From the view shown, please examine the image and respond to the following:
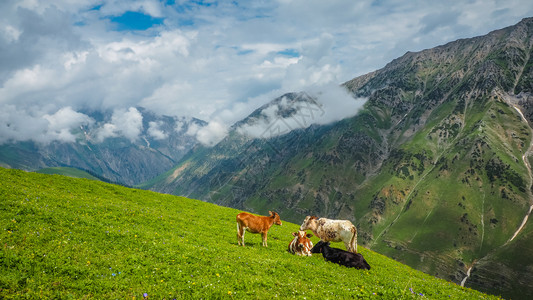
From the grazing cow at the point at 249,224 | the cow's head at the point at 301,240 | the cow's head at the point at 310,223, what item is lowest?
the cow's head at the point at 310,223

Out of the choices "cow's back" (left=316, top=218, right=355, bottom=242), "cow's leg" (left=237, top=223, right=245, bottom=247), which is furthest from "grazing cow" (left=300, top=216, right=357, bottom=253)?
"cow's leg" (left=237, top=223, right=245, bottom=247)

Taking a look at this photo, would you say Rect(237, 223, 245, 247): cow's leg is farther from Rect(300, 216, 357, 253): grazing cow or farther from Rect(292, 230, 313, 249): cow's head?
Rect(300, 216, 357, 253): grazing cow

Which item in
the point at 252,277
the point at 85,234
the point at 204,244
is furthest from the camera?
the point at 204,244

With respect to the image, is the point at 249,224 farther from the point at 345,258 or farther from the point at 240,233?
the point at 345,258

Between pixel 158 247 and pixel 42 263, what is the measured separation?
5909 millimetres

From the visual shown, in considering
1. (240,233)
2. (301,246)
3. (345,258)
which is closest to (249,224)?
(240,233)

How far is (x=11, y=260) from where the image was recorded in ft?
39.9

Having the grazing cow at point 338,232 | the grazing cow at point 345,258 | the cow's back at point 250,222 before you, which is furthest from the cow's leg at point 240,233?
the grazing cow at point 338,232

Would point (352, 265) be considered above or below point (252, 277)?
below

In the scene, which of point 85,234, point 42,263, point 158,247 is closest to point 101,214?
point 85,234

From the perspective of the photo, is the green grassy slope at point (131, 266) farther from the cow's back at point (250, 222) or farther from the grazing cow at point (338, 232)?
the grazing cow at point (338, 232)

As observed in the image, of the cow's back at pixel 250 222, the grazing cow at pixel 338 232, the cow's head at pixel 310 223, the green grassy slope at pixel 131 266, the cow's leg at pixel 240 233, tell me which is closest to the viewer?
the green grassy slope at pixel 131 266

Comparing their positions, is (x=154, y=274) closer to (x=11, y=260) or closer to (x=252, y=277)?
(x=252, y=277)

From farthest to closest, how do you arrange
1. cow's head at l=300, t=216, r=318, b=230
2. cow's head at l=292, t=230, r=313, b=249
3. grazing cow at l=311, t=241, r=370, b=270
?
cow's head at l=300, t=216, r=318, b=230 < cow's head at l=292, t=230, r=313, b=249 < grazing cow at l=311, t=241, r=370, b=270
